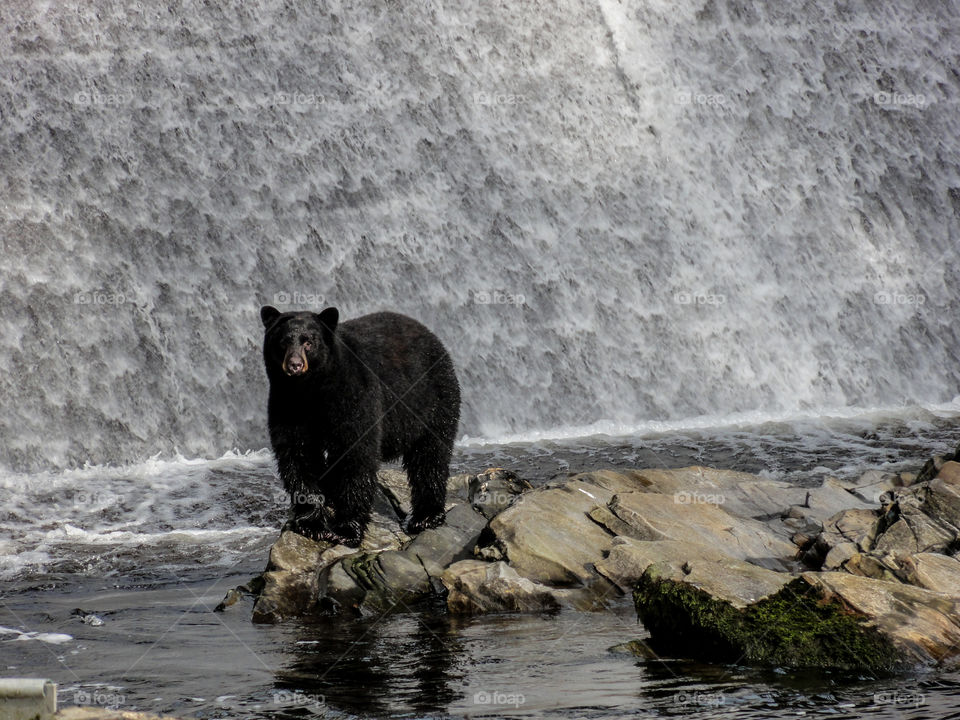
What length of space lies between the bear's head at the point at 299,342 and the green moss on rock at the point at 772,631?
10.8 feet

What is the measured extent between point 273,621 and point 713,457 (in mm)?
9350

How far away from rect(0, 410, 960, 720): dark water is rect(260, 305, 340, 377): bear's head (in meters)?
1.93

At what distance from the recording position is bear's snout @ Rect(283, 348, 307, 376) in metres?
8.55

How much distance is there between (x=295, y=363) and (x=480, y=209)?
1240 centimetres

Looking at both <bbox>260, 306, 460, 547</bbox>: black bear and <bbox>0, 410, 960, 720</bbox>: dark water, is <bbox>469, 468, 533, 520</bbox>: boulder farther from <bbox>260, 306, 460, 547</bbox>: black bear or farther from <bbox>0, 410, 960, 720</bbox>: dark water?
<bbox>0, 410, 960, 720</bbox>: dark water

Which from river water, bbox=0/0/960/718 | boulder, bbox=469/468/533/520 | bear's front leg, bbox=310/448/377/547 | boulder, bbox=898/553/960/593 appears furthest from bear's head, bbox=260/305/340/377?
boulder, bbox=898/553/960/593

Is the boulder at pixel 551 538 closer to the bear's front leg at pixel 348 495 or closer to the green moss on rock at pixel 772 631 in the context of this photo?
the bear's front leg at pixel 348 495

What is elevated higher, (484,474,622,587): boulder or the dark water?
(484,474,622,587): boulder

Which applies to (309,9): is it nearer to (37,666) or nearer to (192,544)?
(192,544)

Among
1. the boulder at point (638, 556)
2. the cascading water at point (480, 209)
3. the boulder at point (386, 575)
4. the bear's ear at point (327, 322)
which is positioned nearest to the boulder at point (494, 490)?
the boulder at point (386, 575)

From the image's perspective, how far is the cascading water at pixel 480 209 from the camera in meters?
17.7

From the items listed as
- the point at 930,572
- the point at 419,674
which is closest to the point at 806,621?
the point at 930,572

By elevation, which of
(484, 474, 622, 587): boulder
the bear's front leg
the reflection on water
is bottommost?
the reflection on water

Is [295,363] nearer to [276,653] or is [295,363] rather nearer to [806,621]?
[276,653]
